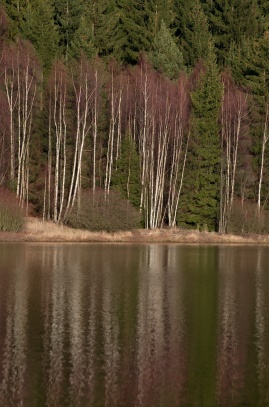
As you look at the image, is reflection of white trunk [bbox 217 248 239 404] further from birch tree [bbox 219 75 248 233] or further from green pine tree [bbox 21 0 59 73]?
green pine tree [bbox 21 0 59 73]

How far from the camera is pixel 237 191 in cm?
6038

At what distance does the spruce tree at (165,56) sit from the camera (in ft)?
216

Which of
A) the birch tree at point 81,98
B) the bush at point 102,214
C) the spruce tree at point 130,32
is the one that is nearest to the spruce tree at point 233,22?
the spruce tree at point 130,32

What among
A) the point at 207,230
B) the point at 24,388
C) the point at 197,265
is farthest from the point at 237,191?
the point at 24,388

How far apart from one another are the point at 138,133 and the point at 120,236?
1592 centimetres

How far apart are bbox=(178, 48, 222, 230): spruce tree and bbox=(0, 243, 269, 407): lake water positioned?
24939 millimetres

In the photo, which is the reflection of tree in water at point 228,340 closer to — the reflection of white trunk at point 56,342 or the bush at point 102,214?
the reflection of white trunk at point 56,342

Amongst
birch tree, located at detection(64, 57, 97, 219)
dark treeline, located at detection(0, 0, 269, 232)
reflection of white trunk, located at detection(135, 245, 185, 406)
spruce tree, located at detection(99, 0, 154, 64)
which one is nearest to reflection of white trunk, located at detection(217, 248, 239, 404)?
reflection of white trunk, located at detection(135, 245, 185, 406)

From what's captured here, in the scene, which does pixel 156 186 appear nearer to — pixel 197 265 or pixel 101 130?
pixel 101 130

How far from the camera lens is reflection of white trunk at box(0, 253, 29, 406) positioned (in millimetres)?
13633

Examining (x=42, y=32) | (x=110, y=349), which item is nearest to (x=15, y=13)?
(x=42, y=32)

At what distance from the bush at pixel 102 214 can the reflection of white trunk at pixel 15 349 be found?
23.7 meters

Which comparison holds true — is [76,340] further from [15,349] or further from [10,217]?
[10,217]

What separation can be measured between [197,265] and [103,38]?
42541mm
